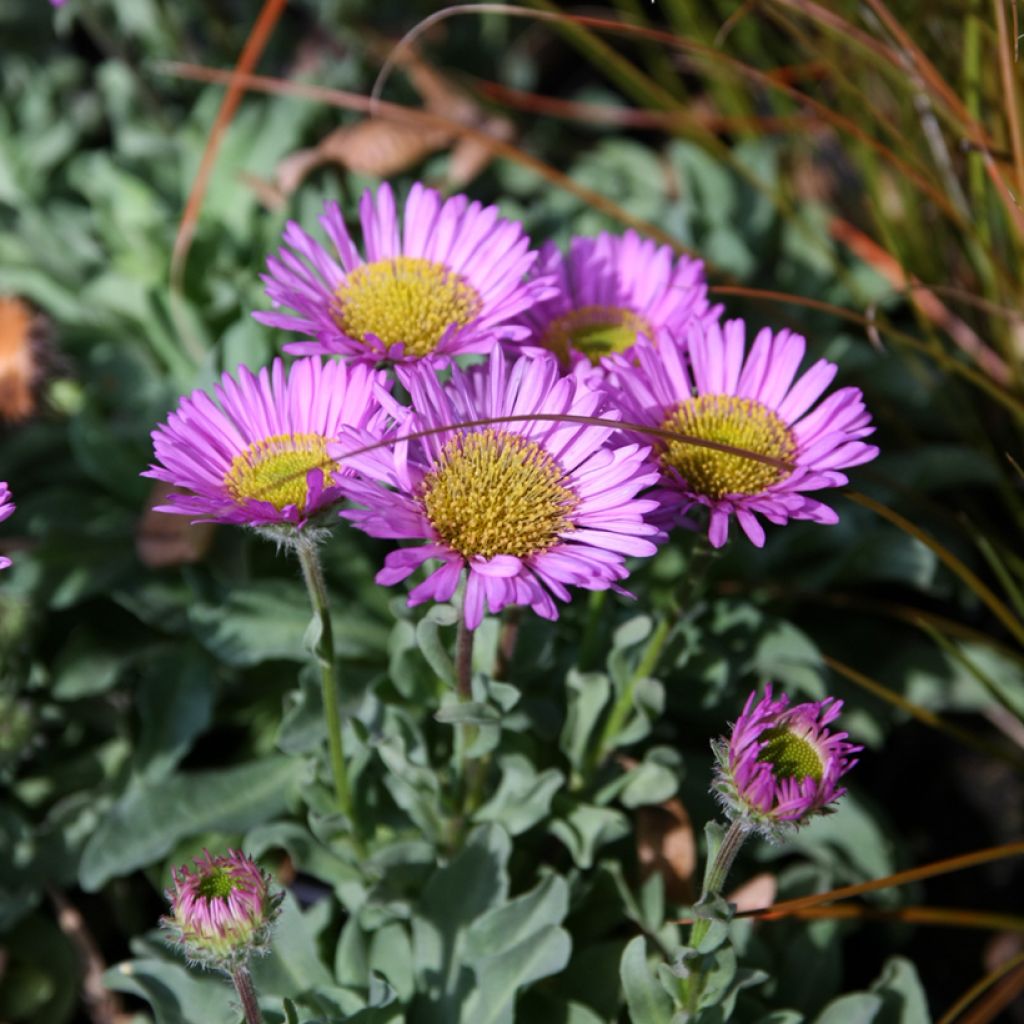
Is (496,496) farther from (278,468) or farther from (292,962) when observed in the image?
(292,962)

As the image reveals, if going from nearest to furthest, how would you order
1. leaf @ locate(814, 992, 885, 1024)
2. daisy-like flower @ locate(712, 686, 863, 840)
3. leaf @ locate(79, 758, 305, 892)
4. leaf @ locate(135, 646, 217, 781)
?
daisy-like flower @ locate(712, 686, 863, 840), leaf @ locate(814, 992, 885, 1024), leaf @ locate(79, 758, 305, 892), leaf @ locate(135, 646, 217, 781)

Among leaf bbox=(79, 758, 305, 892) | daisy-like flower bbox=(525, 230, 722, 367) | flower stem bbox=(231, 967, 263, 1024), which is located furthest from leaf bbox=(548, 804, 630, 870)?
daisy-like flower bbox=(525, 230, 722, 367)

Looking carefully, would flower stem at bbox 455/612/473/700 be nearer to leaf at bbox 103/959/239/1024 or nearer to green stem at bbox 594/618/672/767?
green stem at bbox 594/618/672/767

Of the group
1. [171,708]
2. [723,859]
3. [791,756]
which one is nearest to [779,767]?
[791,756]

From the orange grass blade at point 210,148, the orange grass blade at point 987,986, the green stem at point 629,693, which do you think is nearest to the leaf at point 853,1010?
the orange grass blade at point 987,986

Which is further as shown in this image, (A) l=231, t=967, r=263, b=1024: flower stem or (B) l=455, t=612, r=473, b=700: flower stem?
(B) l=455, t=612, r=473, b=700: flower stem

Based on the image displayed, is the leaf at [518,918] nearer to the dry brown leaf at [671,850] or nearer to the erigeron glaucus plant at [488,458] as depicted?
the erigeron glaucus plant at [488,458]

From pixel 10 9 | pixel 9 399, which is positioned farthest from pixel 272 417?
pixel 10 9
